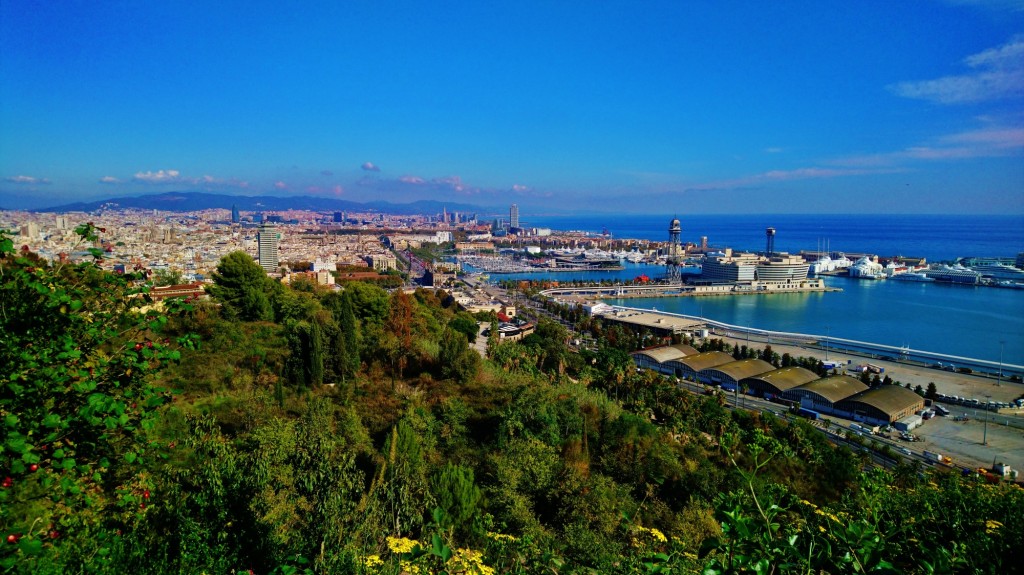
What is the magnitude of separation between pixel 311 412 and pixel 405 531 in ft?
4.96

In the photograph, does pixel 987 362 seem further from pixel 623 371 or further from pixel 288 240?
pixel 288 240

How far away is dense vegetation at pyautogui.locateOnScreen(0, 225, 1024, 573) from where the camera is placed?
1.12 metres

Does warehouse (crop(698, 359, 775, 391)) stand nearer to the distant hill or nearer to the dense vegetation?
the dense vegetation

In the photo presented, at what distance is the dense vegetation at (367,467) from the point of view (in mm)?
1117

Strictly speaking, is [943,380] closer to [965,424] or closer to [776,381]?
[965,424]

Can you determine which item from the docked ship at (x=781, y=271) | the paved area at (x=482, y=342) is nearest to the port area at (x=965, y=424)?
the paved area at (x=482, y=342)

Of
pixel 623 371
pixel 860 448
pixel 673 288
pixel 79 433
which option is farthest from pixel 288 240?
pixel 79 433

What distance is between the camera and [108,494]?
1.80 metres

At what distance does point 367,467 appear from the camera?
3725 millimetres

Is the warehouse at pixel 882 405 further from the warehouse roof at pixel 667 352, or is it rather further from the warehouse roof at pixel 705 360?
the warehouse roof at pixel 667 352

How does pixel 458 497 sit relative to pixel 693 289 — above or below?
above

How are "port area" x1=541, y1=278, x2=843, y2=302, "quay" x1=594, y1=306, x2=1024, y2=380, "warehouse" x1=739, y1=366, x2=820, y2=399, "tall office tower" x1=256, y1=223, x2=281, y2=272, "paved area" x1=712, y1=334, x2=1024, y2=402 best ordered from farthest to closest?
"port area" x1=541, y1=278, x2=843, y2=302 → "tall office tower" x1=256, y1=223, x2=281, y2=272 → "quay" x1=594, y1=306, x2=1024, y2=380 → "paved area" x1=712, y1=334, x2=1024, y2=402 → "warehouse" x1=739, y1=366, x2=820, y2=399

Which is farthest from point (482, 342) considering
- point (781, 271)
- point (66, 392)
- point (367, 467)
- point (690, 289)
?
point (781, 271)

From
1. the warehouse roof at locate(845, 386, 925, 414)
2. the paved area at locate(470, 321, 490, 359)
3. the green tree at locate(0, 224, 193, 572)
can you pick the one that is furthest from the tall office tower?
the green tree at locate(0, 224, 193, 572)
